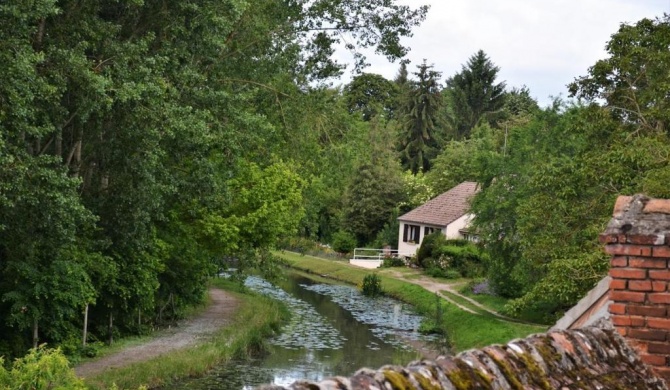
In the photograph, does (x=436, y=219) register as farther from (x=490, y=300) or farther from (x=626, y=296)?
(x=626, y=296)

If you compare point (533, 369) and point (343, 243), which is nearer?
point (533, 369)

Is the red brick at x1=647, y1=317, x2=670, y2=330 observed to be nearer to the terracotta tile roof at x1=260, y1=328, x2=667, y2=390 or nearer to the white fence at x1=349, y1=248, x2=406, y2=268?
the terracotta tile roof at x1=260, y1=328, x2=667, y2=390

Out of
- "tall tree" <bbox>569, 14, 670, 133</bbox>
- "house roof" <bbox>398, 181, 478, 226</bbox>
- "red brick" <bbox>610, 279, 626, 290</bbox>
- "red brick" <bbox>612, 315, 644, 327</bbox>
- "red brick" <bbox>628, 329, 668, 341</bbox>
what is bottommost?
"red brick" <bbox>628, 329, 668, 341</bbox>

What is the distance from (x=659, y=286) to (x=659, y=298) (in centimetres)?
8

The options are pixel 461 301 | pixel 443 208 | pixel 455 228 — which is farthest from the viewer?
pixel 443 208

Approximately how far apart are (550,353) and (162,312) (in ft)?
101

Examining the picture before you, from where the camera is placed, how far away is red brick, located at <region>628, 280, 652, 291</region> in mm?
5691

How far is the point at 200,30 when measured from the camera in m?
23.7

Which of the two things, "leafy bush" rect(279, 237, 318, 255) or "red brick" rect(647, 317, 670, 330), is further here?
"leafy bush" rect(279, 237, 318, 255)

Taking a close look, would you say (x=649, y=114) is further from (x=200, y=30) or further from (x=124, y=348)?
(x=124, y=348)

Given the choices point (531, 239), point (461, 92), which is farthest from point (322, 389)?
point (461, 92)

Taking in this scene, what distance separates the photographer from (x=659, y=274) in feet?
18.5

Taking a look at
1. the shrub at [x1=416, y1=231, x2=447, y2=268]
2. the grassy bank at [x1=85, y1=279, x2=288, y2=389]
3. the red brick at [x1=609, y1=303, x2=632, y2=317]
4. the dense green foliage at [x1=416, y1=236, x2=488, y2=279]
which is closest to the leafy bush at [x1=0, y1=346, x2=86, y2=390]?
the grassy bank at [x1=85, y1=279, x2=288, y2=389]

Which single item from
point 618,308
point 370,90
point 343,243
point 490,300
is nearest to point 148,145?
point 618,308
